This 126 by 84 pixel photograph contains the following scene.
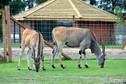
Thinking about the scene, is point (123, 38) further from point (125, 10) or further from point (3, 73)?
point (125, 10)

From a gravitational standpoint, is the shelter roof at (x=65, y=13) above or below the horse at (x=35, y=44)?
above

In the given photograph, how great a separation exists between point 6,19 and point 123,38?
463 inches

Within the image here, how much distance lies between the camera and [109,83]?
7.99 meters

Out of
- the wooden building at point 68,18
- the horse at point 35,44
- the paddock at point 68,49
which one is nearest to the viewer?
the paddock at point 68,49

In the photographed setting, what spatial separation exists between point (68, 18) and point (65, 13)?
123cm

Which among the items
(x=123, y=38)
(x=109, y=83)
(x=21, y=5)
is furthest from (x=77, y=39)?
(x=21, y=5)

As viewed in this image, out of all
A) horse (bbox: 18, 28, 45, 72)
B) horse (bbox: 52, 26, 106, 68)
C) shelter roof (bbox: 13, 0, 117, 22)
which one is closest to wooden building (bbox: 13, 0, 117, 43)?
shelter roof (bbox: 13, 0, 117, 22)

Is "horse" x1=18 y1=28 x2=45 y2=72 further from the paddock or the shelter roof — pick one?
the shelter roof

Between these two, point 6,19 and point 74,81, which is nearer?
point 74,81

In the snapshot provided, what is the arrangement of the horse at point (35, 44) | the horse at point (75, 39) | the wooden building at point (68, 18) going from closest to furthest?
1. the horse at point (35, 44)
2. the horse at point (75, 39)
3. the wooden building at point (68, 18)

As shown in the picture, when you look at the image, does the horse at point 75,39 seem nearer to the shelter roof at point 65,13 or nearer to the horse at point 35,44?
the horse at point 35,44

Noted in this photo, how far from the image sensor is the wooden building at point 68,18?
2686cm

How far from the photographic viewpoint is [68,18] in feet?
87.4

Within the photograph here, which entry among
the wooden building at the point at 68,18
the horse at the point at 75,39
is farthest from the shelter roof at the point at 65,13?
the horse at the point at 75,39
